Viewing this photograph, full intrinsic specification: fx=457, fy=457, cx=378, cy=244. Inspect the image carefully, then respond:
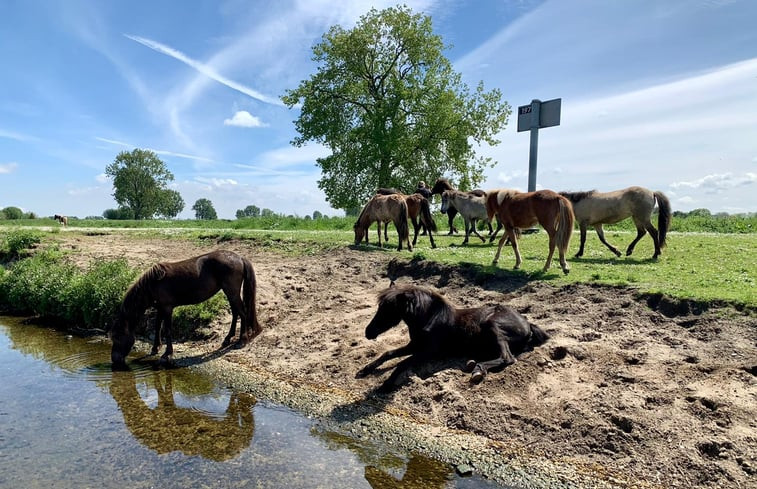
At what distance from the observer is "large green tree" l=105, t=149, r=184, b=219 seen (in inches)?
2584

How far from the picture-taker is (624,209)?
10.9m

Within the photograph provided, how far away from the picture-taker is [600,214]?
1120 cm

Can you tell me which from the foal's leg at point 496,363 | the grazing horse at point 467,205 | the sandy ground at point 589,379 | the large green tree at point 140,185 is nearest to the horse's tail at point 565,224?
the sandy ground at point 589,379

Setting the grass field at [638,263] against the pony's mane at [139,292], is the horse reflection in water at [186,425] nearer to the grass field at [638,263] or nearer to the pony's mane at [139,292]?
the pony's mane at [139,292]

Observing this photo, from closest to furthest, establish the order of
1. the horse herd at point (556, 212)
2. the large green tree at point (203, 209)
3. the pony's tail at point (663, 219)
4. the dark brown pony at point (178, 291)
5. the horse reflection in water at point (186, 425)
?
the horse reflection in water at point (186, 425)
the dark brown pony at point (178, 291)
the horse herd at point (556, 212)
the pony's tail at point (663, 219)
the large green tree at point (203, 209)

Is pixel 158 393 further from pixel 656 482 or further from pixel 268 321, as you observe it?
pixel 656 482

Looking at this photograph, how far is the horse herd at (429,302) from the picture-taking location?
19.5 feet

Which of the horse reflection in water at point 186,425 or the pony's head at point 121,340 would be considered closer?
the horse reflection in water at point 186,425

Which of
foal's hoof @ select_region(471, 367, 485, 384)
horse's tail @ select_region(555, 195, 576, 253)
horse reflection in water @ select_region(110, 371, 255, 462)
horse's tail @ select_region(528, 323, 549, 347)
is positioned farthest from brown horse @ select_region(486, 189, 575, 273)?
horse reflection in water @ select_region(110, 371, 255, 462)

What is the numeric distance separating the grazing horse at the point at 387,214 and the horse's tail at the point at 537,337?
6248mm

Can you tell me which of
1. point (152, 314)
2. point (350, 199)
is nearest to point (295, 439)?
point (152, 314)

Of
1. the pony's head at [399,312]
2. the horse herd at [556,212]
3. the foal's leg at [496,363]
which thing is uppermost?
the horse herd at [556,212]

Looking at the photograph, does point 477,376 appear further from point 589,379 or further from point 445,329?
point 589,379

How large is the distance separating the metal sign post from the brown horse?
5824 millimetres
